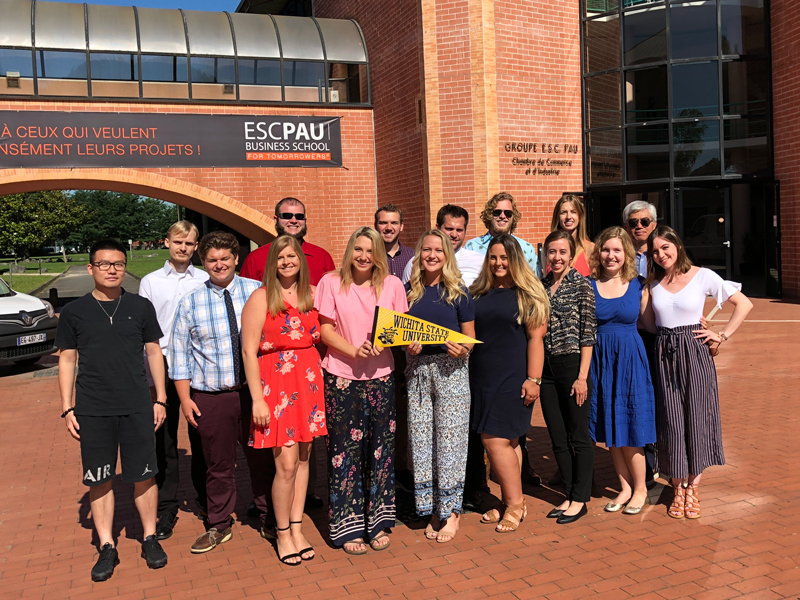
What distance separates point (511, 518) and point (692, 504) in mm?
1193

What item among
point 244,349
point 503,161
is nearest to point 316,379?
point 244,349

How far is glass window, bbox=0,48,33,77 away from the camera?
1532 cm

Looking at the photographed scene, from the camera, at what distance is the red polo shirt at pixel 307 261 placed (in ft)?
15.7

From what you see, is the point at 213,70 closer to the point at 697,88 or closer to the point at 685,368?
the point at 697,88

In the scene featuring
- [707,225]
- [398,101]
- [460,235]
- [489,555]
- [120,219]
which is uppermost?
[120,219]

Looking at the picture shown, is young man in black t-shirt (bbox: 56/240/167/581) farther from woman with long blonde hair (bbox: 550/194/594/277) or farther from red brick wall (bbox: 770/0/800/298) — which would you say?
red brick wall (bbox: 770/0/800/298)

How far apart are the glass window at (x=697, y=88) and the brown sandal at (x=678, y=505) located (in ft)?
44.3

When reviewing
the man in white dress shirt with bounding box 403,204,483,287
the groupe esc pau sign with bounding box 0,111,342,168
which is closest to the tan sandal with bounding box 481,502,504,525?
the man in white dress shirt with bounding box 403,204,483,287

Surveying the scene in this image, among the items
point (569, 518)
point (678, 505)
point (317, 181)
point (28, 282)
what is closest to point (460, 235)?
point (569, 518)

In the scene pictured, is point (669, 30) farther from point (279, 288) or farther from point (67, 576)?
point (67, 576)

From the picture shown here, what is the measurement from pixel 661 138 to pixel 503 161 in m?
4.17

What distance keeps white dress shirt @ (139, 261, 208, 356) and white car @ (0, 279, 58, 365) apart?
6981 millimetres

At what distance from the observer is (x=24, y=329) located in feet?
35.2

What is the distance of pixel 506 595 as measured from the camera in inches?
138
